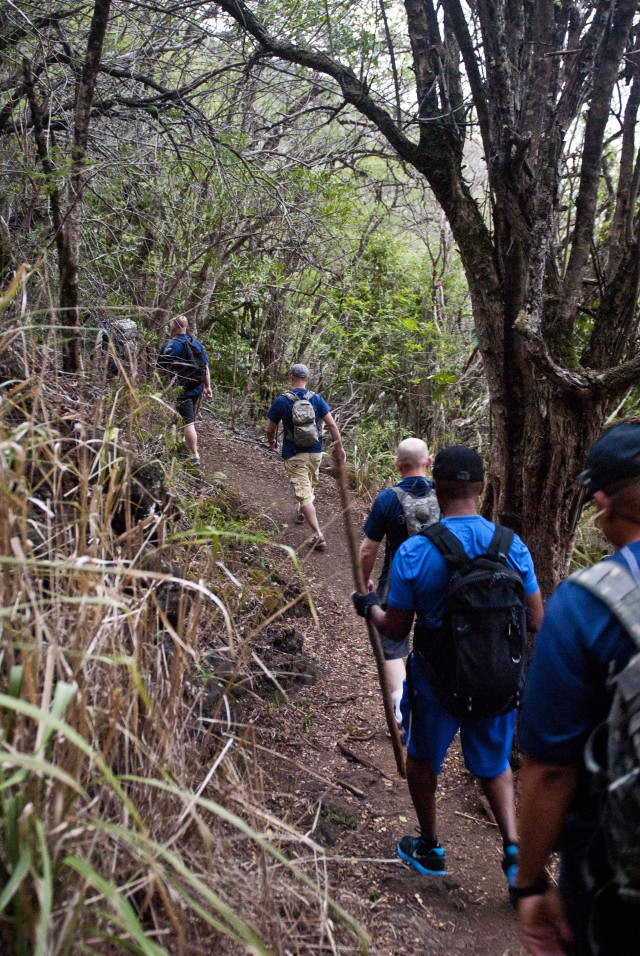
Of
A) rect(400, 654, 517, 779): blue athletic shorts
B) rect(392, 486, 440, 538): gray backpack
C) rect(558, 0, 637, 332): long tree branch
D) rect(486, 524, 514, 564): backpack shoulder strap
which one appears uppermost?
rect(558, 0, 637, 332): long tree branch

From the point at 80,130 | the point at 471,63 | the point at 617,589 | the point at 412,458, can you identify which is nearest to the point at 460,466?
the point at 412,458

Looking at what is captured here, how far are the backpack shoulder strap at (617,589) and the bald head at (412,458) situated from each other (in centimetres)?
239

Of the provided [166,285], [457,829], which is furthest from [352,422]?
[457,829]

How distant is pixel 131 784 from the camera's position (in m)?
1.77

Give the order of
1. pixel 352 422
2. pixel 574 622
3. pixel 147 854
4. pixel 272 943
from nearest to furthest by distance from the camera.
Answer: pixel 147 854, pixel 574 622, pixel 272 943, pixel 352 422

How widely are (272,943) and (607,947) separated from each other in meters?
0.77

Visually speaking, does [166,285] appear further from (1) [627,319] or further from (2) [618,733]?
(2) [618,733]

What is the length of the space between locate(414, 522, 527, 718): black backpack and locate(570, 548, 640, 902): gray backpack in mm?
1144

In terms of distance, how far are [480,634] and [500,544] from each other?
0.37 meters

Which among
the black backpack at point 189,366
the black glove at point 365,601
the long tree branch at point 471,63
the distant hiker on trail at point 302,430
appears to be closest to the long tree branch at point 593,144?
the long tree branch at point 471,63

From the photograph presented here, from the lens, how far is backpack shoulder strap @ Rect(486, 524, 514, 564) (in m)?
2.82

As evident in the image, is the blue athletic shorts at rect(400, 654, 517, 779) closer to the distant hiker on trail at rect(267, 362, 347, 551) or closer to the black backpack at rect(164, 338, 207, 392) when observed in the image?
the distant hiker on trail at rect(267, 362, 347, 551)

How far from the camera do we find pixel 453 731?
299 cm

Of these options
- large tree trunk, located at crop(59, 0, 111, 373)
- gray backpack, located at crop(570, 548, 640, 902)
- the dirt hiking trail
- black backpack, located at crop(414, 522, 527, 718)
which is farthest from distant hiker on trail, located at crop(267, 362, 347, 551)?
gray backpack, located at crop(570, 548, 640, 902)
